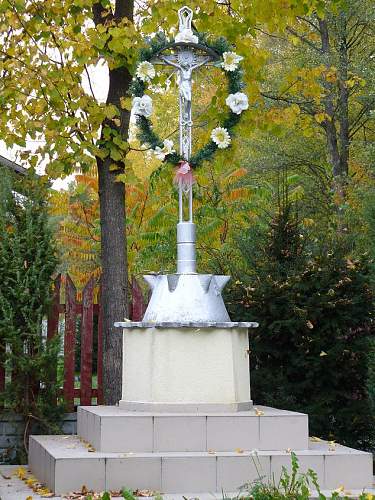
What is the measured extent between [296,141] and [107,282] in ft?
60.0

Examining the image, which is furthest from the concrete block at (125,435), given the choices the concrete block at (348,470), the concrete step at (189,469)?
the concrete block at (348,470)

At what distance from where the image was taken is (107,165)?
1044cm

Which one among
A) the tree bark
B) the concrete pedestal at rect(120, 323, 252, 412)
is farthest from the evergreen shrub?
the concrete pedestal at rect(120, 323, 252, 412)

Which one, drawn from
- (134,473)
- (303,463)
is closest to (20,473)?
(134,473)

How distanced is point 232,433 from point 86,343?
3659mm

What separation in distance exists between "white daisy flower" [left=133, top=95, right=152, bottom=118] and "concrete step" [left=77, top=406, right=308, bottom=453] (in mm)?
3260

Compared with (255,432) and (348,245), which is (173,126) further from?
(255,432)

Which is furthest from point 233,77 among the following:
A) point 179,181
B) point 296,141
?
point 296,141

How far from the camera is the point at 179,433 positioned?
285 inches

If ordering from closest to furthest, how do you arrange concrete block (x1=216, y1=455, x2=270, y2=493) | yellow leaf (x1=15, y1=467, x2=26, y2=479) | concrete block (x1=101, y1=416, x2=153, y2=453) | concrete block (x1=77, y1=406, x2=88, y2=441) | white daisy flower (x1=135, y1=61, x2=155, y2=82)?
1. concrete block (x1=216, y1=455, x2=270, y2=493)
2. concrete block (x1=101, y1=416, x2=153, y2=453)
3. concrete block (x1=77, y1=406, x2=88, y2=441)
4. yellow leaf (x1=15, y1=467, x2=26, y2=479)
5. white daisy flower (x1=135, y1=61, x2=155, y2=82)

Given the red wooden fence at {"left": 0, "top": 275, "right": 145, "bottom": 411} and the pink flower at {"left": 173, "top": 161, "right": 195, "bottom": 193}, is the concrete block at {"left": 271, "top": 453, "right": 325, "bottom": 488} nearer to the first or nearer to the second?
the pink flower at {"left": 173, "top": 161, "right": 195, "bottom": 193}

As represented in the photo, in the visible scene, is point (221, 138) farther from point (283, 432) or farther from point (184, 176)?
point (283, 432)

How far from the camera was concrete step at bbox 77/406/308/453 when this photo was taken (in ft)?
23.6

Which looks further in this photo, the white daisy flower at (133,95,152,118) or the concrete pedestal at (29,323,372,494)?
the white daisy flower at (133,95,152,118)
